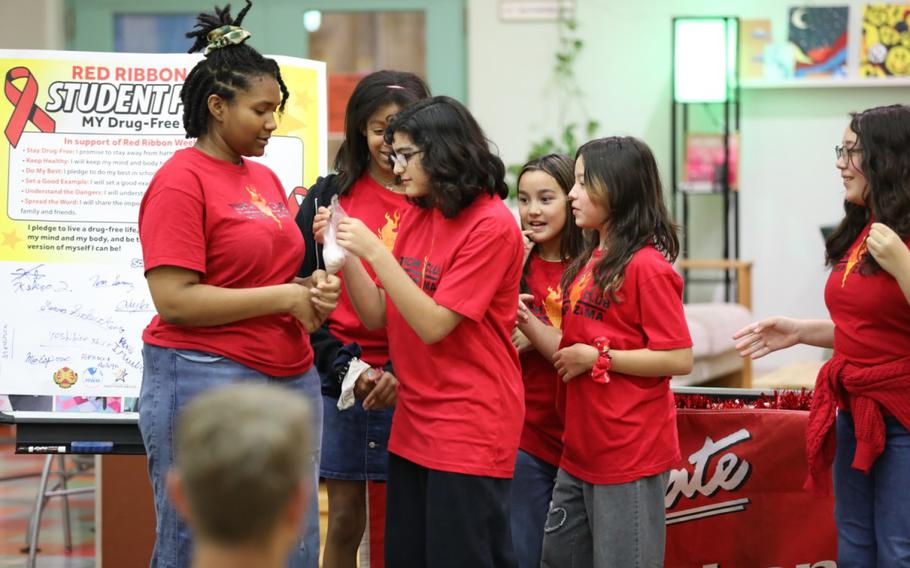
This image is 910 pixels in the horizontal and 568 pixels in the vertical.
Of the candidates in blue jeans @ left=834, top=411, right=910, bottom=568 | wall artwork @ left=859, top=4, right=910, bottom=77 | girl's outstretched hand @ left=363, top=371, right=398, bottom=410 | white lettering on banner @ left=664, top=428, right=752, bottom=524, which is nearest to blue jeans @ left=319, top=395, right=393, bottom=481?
girl's outstretched hand @ left=363, top=371, right=398, bottom=410

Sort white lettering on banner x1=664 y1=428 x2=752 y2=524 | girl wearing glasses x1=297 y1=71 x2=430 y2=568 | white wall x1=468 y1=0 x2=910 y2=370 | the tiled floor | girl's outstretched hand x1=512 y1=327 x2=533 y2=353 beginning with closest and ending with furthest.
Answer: girl wearing glasses x1=297 y1=71 x2=430 y2=568 → girl's outstretched hand x1=512 y1=327 x2=533 y2=353 → white lettering on banner x1=664 y1=428 x2=752 y2=524 → the tiled floor → white wall x1=468 y1=0 x2=910 y2=370

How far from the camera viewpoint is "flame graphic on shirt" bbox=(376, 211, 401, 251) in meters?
2.57

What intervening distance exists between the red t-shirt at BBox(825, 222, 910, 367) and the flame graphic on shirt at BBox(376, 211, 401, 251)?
3.33 ft

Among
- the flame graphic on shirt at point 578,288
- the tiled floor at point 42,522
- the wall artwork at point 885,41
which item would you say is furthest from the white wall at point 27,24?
the flame graphic on shirt at point 578,288

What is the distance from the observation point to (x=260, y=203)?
220 centimetres

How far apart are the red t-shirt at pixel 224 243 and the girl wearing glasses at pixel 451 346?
0.16 metres

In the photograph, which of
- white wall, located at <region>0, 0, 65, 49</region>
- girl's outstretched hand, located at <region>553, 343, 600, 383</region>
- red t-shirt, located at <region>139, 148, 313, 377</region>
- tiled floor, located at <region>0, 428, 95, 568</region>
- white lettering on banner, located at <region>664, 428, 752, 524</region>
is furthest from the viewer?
white wall, located at <region>0, 0, 65, 49</region>

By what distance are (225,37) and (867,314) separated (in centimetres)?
150

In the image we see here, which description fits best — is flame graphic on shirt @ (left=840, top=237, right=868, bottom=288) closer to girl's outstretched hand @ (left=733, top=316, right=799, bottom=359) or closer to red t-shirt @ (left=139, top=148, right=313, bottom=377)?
girl's outstretched hand @ (left=733, top=316, right=799, bottom=359)

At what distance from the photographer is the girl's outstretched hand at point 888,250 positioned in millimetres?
2266

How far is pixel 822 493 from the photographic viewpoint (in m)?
2.56

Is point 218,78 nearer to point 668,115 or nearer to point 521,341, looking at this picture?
point 521,341
